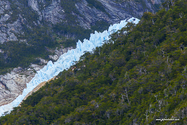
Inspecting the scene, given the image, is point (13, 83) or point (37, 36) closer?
point (13, 83)

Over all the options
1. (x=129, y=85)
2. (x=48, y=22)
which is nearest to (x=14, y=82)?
(x=48, y=22)

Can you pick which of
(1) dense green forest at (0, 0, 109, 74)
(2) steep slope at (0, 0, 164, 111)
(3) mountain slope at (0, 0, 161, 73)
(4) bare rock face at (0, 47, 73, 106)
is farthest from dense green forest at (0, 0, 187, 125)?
(3) mountain slope at (0, 0, 161, 73)

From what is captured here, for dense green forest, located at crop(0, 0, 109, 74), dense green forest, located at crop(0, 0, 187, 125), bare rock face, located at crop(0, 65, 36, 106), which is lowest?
dense green forest, located at crop(0, 0, 187, 125)

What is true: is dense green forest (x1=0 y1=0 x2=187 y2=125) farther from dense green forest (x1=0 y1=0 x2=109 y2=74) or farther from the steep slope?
dense green forest (x1=0 y1=0 x2=109 y2=74)

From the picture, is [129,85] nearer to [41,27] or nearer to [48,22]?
[41,27]

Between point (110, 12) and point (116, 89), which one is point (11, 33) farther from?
point (116, 89)

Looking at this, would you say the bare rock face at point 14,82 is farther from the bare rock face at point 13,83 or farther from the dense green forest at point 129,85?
the dense green forest at point 129,85

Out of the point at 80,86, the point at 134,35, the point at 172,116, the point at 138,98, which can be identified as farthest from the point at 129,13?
the point at 172,116
